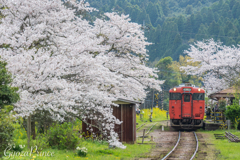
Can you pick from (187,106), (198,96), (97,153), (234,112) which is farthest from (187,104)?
(97,153)

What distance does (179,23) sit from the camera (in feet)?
400

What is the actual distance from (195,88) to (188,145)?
6824mm

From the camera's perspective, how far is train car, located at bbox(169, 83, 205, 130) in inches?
851

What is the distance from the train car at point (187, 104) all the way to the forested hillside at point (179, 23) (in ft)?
240

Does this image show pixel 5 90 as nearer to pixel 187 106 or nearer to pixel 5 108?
pixel 5 108

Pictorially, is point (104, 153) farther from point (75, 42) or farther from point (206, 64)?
point (206, 64)

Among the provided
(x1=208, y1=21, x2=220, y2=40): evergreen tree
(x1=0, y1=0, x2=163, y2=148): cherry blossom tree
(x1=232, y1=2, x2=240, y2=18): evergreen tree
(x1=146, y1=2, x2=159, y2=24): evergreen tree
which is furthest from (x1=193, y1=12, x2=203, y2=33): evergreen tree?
(x1=0, y1=0, x2=163, y2=148): cherry blossom tree

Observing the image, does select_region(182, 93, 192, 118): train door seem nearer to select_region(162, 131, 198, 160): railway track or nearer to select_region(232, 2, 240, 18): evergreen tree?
select_region(162, 131, 198, 160): railway track

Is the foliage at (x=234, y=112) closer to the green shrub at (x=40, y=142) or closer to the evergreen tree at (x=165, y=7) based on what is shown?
the green shrub at (x=40, y=142)

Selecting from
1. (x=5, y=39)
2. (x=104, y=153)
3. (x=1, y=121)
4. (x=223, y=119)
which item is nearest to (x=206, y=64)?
(x=223, y=119)

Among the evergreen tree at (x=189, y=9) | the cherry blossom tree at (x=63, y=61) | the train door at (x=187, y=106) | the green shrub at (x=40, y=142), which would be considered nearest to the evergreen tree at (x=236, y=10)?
the evergreen tree at (x=189, y=9)

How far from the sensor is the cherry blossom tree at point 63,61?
8.59 m

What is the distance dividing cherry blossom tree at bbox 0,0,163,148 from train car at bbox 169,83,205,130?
467 centimetres

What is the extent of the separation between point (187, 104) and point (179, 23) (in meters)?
105
